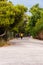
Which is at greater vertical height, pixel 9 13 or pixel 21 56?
pixel 9 13

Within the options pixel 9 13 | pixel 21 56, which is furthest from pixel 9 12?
pixel 21 56

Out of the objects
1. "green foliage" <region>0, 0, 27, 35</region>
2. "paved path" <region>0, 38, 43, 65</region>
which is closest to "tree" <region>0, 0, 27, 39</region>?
"green foliage" <region>0, 0, 27, 35</region>

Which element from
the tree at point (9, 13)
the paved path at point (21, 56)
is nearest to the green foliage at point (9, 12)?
the tree at point (9, 13)

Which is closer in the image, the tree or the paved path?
the paved path

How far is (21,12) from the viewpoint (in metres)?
30.9

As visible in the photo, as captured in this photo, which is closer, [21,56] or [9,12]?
[21,56]

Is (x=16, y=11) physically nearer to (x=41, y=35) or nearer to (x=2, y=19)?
(x=2, y=19)

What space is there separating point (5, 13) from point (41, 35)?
24.5 meters

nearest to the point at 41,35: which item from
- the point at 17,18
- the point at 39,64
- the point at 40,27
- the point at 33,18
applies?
the point at 40,27

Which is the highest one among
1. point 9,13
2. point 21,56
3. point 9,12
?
point 9,12

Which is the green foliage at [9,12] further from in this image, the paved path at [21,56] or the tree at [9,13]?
the paved path at [21,56]

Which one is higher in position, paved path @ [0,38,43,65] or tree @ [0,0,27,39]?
tree @ [0,0,27,39]

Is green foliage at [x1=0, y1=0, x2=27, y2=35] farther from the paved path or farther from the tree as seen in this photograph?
the paved path

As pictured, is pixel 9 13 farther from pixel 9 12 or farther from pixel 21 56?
pixel 21 56
